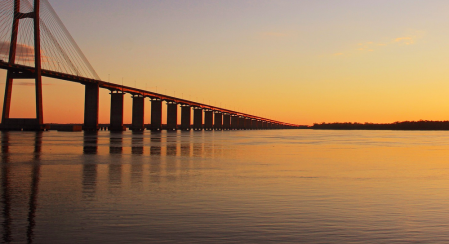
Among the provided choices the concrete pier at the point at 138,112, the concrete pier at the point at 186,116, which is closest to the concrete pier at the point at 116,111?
the concrete pier at the point at 138,112

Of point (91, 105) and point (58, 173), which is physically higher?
point (91, 105)

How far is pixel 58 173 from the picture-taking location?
19.3m

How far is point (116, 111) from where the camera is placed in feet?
415

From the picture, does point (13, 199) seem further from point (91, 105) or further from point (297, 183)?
point (91, 105)

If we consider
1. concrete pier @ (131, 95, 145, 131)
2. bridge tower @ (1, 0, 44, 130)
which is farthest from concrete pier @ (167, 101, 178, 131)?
bridge tower @ (1, 0, 44, 130)

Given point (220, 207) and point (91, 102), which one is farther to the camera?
point (91, 102)

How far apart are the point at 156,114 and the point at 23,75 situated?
6580 cm

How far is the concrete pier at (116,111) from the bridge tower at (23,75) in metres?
32.0

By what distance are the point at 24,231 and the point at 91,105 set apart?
10721cm

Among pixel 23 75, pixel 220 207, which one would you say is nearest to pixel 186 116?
pixel 23 75

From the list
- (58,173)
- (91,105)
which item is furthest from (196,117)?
(58,173)

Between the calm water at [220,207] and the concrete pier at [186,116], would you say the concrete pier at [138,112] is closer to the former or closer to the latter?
the concrete pier at [186,116]

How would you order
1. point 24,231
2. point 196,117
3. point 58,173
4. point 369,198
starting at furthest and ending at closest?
point 196,117 < point 58,173 < point 369,198 < point 24,231

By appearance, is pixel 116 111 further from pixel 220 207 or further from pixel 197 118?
pixel 220 207
